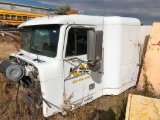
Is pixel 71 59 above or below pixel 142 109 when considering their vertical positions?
above

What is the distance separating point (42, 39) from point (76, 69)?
3.23 ft

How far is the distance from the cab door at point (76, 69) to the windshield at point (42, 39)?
247 millimetres

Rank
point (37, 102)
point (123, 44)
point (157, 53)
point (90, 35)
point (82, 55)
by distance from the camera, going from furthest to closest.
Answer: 1. point (157, 53)
2. point (123, 44)
3. point (82, 55)
4. point (37, 102)
5. point (90, 35)

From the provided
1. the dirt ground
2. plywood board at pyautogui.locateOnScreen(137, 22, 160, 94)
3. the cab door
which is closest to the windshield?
the cab door

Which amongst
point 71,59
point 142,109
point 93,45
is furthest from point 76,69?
point 142,109

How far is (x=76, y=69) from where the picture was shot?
436cm

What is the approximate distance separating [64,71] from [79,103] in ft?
3.10

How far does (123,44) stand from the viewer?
205 inches

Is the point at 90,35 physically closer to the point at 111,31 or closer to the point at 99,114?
the point at 111,31

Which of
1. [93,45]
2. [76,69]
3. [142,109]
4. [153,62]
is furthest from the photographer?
[153,62]

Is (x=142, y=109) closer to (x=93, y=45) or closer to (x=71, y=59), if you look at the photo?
(x=93, y=45)

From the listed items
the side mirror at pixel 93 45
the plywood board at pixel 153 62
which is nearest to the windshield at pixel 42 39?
the side mirror at pixel 93 45

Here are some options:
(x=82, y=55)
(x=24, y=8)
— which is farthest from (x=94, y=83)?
(x=24, y=8)

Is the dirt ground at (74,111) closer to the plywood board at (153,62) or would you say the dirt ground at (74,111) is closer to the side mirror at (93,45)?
the plywood board at (153,62)
